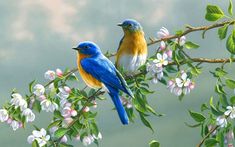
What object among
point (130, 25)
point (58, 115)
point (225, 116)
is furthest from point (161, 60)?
point (58, 115)

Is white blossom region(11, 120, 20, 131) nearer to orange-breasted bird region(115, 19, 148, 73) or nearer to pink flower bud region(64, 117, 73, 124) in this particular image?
pink flower bud region(64, 117, 73, 124)

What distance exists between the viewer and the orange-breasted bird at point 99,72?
13.4 ft

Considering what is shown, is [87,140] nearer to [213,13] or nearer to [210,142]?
[210,142]

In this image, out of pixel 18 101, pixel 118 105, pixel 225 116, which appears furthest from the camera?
pixel 18 101

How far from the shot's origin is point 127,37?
439 centimetres

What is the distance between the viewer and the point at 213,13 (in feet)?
13.9

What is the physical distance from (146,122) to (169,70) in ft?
1.27

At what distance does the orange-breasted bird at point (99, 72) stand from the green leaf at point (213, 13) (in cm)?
71

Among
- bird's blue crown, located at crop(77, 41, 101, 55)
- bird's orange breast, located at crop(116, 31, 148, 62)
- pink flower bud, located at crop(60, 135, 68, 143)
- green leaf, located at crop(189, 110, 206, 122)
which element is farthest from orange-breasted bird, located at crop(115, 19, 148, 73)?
pink flower bud, located at crop(60, 135, 68, 143)

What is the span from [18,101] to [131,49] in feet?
2.83

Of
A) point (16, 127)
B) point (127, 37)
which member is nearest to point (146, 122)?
point (127, 37)

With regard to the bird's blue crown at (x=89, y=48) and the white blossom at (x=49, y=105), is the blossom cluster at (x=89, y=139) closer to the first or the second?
the white blossom at (x=49, y=105)

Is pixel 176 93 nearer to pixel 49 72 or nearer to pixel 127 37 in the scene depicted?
pixel 127 37

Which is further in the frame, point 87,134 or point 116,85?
point 87,134
